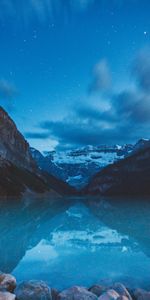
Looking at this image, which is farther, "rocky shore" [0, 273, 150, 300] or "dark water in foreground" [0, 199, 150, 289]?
"dark water in foreground" [0, 199, 150, 289]

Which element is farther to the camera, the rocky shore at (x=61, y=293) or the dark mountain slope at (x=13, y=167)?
the dark mountain slope at (x=13, y=167)

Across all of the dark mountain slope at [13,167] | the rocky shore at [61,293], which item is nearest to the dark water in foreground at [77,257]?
the rocky shore at [61,293]

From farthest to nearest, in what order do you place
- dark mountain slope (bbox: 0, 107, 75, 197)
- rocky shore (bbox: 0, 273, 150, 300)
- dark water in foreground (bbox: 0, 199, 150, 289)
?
1. dark mountain slope (bbox: 0, 107, 75, 197)
2. dark water in foreground (bbox: 0, 199, 150, 289)
3. rocky shore (bbox: 0, 273, 150, 300)

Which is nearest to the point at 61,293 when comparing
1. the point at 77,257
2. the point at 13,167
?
the point at 77,257

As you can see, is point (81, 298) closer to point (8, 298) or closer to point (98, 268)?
point (8, 298)

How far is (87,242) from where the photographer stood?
21.6 metres

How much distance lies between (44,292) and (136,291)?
275cm

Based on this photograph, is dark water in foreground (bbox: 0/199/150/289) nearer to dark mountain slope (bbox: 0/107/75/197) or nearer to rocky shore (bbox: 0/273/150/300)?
rocky shore (bbox: 0/273/150/300)

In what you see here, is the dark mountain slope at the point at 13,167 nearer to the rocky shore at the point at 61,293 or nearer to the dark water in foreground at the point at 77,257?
the dark water in foreground at the point at 77,257

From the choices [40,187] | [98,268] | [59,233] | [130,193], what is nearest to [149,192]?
[130,193]

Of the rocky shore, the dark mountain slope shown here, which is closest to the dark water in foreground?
the rocky shore

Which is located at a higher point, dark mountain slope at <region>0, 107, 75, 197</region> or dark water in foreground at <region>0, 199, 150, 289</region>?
dark mountain slope at <region>0, 107, 75, 197</region>

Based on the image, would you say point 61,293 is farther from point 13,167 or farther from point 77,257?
point 13,167

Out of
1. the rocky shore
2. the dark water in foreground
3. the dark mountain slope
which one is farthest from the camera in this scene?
the dark mountain slope
